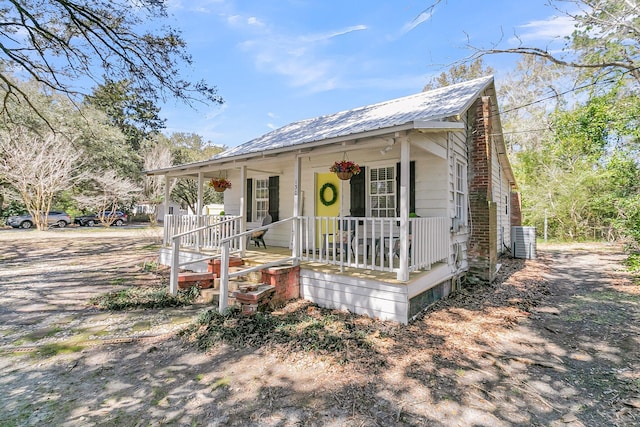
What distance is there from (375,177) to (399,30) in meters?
A: 4.11

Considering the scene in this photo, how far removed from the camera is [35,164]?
18422 mm

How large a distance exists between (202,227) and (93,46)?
462cm

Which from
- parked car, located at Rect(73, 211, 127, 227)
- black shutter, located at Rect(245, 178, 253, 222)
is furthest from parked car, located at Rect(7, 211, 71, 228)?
black shutter, located at Rect(245, 178, 253, 222)

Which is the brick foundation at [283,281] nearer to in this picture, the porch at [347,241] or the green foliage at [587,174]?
the porch at [347,241]

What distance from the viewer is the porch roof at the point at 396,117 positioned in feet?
15.0

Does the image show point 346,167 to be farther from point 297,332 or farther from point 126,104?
point 126,104

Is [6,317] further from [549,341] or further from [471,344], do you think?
[549,341]

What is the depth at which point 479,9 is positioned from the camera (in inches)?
307

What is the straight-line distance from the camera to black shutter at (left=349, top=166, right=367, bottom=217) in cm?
702

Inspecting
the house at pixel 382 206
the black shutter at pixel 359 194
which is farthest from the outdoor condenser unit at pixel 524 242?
the black shutter at pixel 359 194

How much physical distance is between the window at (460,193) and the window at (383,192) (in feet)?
4.64

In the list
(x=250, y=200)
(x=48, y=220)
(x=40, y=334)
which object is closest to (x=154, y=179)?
(x=48, y=220)

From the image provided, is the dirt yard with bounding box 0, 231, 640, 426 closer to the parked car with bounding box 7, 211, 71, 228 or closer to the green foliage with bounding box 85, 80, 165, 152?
the green foliage with bounding box 85, 80, 165, 152

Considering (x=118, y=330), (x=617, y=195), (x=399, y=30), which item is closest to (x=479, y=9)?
(x=399, y=30)
